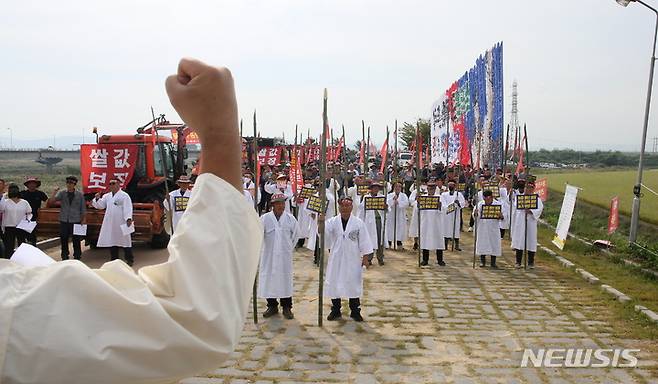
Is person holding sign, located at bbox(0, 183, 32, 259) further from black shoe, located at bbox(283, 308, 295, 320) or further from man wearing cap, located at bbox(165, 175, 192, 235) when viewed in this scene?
black shoe, located at bbox(283, 308, 295, 320)

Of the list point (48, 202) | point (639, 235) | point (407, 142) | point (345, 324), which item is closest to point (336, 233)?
point (345, 324)

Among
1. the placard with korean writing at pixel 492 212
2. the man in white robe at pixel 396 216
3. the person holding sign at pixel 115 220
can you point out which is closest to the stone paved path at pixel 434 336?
the placard with korean writing at pixel 492 212

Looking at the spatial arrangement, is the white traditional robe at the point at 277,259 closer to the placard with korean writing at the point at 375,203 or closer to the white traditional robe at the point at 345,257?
the white traditional robe at the point at 345,257

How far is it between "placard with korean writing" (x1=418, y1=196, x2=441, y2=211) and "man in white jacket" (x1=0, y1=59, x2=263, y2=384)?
11709 mm

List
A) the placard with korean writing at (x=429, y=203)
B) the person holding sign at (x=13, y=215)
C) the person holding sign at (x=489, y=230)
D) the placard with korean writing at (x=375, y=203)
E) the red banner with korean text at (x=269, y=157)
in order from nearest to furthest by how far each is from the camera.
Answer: the person holding sign at (x=13, y=215) → the person holding sign at (x=489, y=230) → the placard with korean writing at (x=375, y=203) → the placard with korean writing at (x=429, y=203) → the red banner with korean text at (x=269, y=157)

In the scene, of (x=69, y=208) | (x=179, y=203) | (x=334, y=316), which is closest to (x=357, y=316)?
(x=334, y=316)

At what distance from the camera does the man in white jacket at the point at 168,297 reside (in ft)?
2.78

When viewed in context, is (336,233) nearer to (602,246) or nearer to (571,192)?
(571,192)

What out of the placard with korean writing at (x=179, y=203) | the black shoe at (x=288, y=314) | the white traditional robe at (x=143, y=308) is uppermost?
the white traditional robe at (x=143, y=308)

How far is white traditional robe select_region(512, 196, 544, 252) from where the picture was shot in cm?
1194

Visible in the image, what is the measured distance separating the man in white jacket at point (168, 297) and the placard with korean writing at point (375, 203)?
447 inches

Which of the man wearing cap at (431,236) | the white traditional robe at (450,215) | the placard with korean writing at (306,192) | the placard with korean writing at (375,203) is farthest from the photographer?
the white traditional robe at (450,215)

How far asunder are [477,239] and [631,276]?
2918 mm

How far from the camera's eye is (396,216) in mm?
13883
